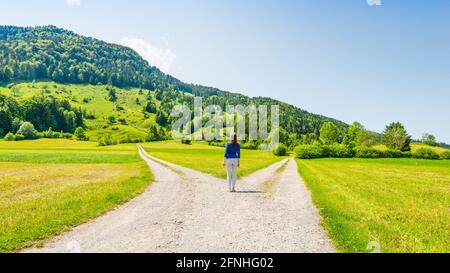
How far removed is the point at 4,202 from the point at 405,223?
20481 millimetres

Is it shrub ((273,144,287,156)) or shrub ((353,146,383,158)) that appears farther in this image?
shrub ((273,144,287,156))

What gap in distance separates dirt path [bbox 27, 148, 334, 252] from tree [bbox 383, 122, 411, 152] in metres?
147

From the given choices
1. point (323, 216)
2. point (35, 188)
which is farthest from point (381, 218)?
point (35, 188)

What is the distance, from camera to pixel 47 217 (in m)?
14.1

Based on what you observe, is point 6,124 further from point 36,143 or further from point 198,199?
point 198,199

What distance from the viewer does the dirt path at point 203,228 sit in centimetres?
1020

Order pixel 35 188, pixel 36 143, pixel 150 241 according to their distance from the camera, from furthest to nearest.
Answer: pixel 36 143
pixel 35 188
pixel 150 241

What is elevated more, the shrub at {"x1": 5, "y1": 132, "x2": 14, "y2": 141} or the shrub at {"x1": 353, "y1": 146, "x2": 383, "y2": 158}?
the shrub at {"x1": 5, "y1": 132, "x2": 14, "y2": 141}

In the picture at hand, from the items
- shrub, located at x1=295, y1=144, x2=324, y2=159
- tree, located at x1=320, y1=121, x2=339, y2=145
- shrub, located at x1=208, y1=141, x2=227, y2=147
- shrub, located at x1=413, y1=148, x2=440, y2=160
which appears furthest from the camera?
tree, located at x1=320, y1=121, x2=339, y2=145

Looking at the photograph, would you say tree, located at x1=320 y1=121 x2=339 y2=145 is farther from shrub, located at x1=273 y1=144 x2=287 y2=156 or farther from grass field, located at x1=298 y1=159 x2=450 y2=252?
grass field, located at x1=298 y1=159 x2=450 y2=252

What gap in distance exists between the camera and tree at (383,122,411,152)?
482ft

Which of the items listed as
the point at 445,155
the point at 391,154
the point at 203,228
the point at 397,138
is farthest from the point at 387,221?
the point at 397,138

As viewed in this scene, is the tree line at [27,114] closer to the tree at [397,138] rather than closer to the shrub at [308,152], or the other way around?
the shrub at [308,152]

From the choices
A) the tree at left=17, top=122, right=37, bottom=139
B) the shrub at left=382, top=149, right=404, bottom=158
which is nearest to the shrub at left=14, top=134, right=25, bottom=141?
the tree at left=17, top=122, right=37, bottom=139
